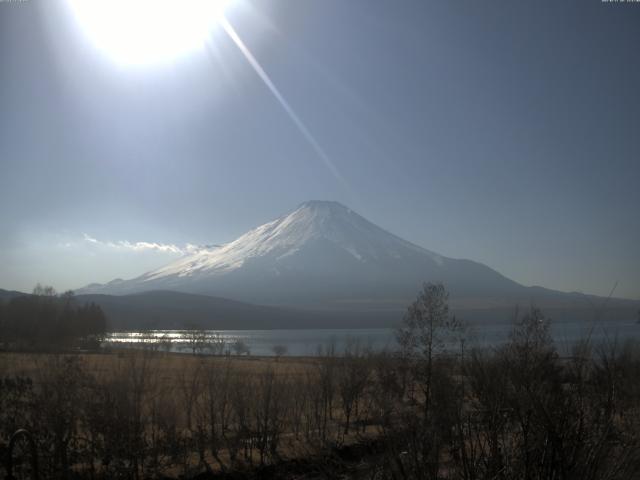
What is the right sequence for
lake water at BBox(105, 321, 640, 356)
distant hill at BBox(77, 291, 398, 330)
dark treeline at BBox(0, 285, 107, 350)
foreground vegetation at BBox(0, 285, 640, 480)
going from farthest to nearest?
distant hill at BBox(77, 291, 398, 330), dark treeline at BBox(0, 285, 107, 350), lake water at BBox(105, 321, 640, 356), foreground vegetation at BBox(0, 285, 640, 480)

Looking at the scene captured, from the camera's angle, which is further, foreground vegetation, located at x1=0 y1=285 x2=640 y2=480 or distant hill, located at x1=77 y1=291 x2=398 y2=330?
distant hill, located at x1=77 y1=291 x2=398 y2=330

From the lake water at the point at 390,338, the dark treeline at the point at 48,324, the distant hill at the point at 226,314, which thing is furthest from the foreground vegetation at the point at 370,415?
the distant hill at the point at 226,314

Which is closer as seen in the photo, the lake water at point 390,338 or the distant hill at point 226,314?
the lake water at point 390,338

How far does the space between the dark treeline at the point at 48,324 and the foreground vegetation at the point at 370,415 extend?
10.5 meters

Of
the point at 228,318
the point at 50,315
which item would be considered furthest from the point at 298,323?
the point at 50,315

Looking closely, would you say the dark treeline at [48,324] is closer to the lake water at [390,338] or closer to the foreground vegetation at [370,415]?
the lake water at [390,338]

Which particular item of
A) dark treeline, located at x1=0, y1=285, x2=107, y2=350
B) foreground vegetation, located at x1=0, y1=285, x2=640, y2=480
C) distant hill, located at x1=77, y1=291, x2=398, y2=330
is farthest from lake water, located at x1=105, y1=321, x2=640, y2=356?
distant hill, located at x1=77, y1=291, x2=398, y2=330

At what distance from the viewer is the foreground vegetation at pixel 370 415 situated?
12.9 feet

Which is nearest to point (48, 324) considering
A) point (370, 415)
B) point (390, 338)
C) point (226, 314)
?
point (370, 415)

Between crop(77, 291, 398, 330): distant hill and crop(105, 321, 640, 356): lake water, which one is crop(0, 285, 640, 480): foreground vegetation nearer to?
crop(105, 321, 640, 356): lake water

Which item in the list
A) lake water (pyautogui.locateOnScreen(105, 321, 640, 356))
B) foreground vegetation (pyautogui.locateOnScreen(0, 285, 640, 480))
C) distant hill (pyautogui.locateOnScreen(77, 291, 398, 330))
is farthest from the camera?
distant hill (pyautogui.locateOnScreen(77, 291, 398, 330))

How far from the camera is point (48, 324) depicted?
112 ft

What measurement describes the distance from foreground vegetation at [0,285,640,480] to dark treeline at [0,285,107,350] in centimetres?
1053

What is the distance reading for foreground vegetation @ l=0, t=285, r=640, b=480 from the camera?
3941 mm
